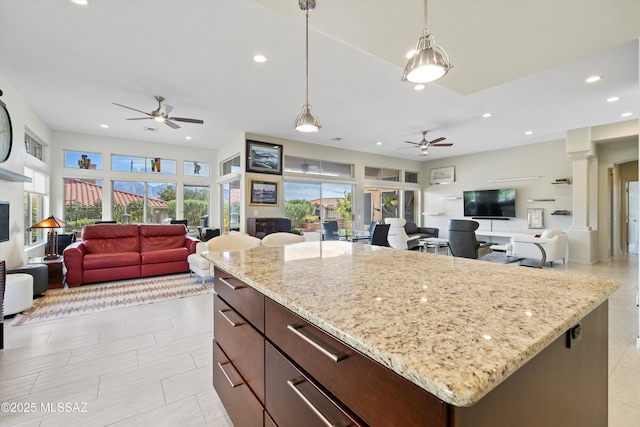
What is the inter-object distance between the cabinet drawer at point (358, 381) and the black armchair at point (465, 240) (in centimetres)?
503

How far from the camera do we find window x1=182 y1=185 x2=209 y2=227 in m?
8.10

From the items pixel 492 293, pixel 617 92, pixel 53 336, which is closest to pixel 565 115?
pixel 617 92

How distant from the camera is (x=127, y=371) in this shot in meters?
2.21

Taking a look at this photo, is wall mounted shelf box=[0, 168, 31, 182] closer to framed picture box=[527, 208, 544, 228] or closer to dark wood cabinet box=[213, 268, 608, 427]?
dark wood cabinet box=[213, 268, 608, 427]

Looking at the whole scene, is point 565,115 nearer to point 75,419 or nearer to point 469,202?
point 469,202

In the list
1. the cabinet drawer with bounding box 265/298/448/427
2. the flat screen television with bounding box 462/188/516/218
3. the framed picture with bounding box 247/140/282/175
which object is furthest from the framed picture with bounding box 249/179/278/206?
the flat screen television with bounding box 462/188/516/218

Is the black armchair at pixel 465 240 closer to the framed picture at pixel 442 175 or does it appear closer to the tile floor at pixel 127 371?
the tile floor at pixel 127 371

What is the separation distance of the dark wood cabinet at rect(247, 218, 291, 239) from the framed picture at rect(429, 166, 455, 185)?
19.1 feet

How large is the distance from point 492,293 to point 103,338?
3367 mm

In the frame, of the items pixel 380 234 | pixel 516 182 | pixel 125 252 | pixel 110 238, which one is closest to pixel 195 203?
pixel 110 238

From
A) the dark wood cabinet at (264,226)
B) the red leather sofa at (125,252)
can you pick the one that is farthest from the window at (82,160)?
the dark wood cabinet at (264,226)

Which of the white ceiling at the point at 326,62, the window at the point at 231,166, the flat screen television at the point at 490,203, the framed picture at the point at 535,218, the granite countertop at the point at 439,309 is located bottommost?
the granite countertop at the point at 439,309

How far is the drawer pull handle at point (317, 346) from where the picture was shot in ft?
2.40

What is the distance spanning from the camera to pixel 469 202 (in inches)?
340
